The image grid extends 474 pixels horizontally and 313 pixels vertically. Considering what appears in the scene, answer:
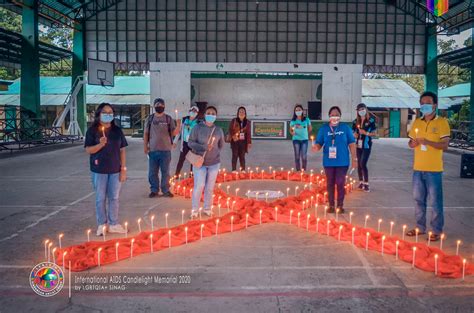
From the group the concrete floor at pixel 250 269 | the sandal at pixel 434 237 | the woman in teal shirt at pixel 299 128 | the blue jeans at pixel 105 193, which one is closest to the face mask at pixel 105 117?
the blue jeans at pixel 105 193

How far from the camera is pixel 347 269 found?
16.4ft

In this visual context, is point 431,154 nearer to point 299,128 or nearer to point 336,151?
point 336,151

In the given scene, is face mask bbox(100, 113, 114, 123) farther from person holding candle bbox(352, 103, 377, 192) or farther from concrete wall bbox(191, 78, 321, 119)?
concrete wall bbox(191, 78, 321, 119)

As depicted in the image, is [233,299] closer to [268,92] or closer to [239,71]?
A: [239,71]

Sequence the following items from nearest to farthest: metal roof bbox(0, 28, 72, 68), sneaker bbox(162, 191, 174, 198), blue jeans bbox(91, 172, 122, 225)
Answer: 1. blue jeans bbox(91, 172, 122, 225)
2. sneaker bbox(162, 191, 174, 198)
3. metal roof bbox(0, 28, 72, 68)

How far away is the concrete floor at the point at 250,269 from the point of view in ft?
13.4

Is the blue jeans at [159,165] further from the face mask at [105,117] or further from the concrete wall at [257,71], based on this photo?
the concrete wall at [257,71]

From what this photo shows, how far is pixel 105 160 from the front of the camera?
628 cm

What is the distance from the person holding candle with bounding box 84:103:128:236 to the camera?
625 cm

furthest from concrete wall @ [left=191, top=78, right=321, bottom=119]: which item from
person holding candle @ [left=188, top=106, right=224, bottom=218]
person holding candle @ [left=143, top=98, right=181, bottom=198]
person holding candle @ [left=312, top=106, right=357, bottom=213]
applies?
person holding candle @ [left=188, top=106, right=224, bottom=218]

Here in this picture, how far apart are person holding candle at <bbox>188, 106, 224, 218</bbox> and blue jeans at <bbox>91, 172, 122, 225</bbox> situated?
1.44 metres

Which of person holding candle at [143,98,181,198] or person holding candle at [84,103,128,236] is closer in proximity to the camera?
person holding candle at [84,103,128,236]

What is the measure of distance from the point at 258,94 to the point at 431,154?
2956 centimetres

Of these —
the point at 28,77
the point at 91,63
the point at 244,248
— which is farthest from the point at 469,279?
the point at 91,63
